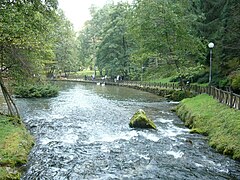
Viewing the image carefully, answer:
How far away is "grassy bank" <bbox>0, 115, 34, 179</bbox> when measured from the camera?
926 centimetres

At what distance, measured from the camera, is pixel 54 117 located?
19969 millimetres

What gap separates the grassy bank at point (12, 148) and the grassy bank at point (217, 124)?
856cm

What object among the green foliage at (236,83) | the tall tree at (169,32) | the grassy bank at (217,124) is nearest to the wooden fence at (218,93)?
the grassy bank at (217,124)

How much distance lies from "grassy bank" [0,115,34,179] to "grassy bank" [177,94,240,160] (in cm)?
856

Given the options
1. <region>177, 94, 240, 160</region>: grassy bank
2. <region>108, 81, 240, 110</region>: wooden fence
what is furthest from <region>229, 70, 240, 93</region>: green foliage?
<region>177, 94, 240, 160</region>: grassy bank

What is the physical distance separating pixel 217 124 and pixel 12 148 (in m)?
10.2

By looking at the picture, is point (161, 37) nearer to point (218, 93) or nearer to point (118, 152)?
point (218, 93)

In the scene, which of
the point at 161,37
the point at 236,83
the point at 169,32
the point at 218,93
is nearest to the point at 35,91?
the point at 161,37

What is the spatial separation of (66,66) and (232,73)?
50295 millimetres

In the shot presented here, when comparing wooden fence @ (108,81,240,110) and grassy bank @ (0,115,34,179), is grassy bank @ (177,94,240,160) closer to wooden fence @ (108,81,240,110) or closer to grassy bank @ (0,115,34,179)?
wooden fence @ (108,81,240,110)

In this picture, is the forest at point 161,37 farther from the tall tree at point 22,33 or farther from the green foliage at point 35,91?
the green foliage at point 35,91

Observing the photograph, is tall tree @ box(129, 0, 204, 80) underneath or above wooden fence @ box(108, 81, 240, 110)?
above

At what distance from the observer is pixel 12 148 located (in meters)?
10.9

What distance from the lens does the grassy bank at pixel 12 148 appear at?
9258mm
